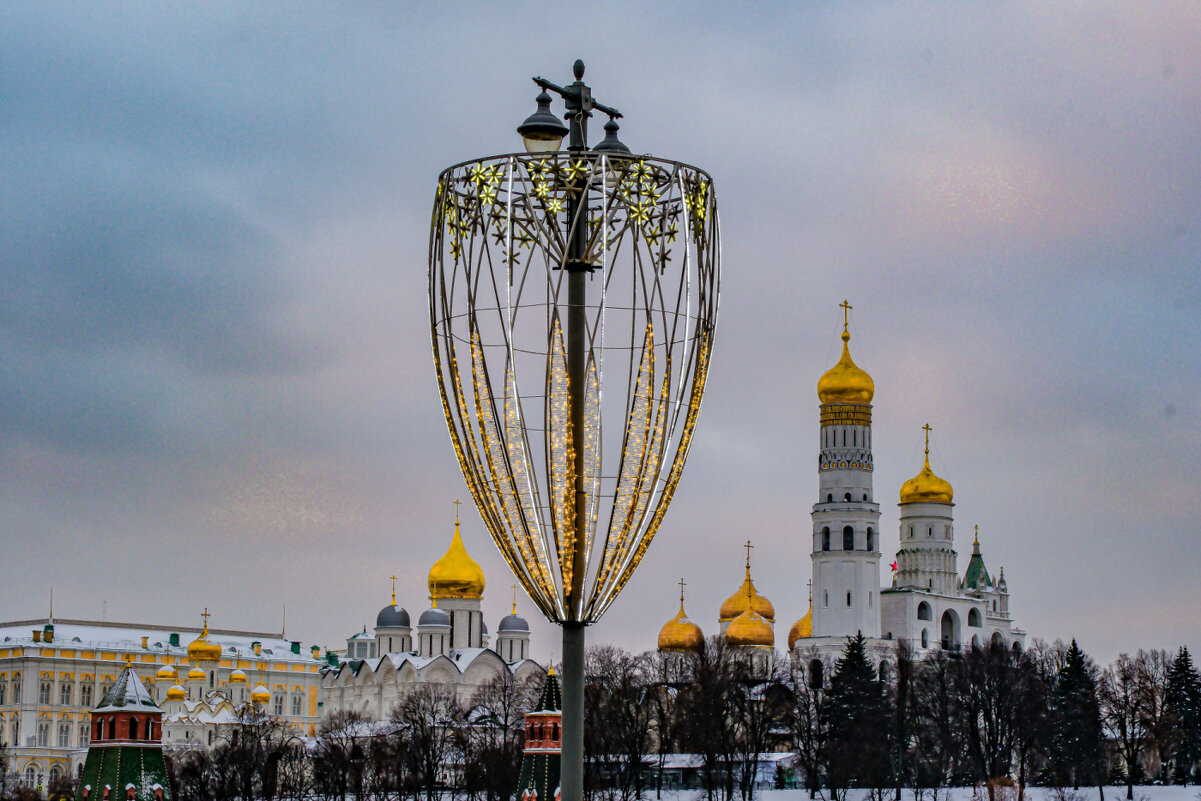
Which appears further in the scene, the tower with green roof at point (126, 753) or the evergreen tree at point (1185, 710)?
the evergreen tree at point (1185, 710)

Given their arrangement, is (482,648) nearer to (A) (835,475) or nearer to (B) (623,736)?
(A) (835,475)

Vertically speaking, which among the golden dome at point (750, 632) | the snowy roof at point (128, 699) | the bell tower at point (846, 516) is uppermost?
the bell tower at point (846, 516)

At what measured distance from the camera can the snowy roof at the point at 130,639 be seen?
355 feet

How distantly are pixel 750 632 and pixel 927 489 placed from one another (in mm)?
11898

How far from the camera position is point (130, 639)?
112062mm

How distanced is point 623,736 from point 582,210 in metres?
51.0

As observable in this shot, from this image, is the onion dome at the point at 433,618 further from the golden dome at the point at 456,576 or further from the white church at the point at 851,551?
the white church at the point at 851,551

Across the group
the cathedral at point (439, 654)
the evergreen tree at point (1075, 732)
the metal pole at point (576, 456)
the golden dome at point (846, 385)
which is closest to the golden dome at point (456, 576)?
the cathedral at point (439, 654)

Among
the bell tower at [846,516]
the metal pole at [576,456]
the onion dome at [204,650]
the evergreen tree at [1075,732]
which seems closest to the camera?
the metal pole at [576,456]

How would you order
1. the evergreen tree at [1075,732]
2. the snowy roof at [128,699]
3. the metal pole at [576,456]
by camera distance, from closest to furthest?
the metal pole at [576,456]
the snowy roof at [128,699]
the evergreen tree at [1075,732]

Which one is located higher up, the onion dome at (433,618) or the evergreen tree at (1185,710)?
the onion dome at (433,618)

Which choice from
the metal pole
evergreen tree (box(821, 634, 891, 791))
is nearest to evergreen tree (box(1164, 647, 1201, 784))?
evergreen tree (box(821, 634, 891, 791))

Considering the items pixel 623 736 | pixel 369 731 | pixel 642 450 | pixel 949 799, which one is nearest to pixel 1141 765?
pixel 949 799

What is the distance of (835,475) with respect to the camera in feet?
300
